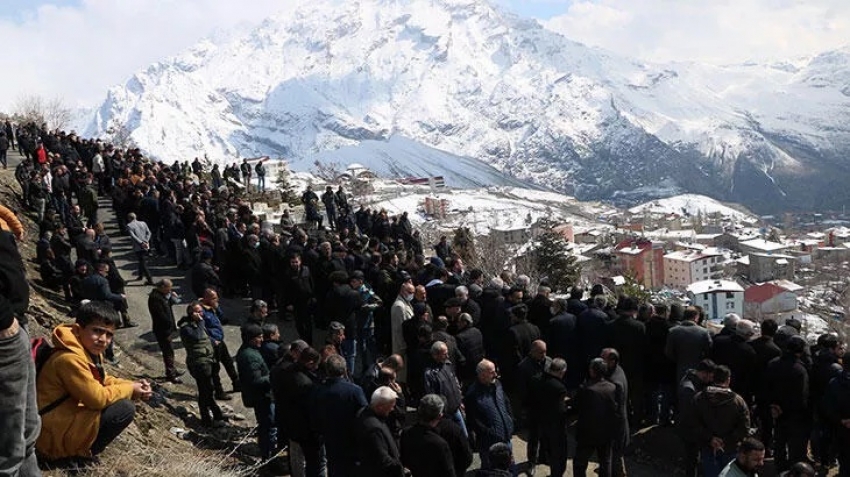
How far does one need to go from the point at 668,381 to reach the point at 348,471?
5020 millimetres

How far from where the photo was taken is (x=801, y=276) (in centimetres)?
11519

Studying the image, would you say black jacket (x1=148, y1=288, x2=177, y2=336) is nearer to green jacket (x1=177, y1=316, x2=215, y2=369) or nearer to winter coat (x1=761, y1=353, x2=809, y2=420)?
green jacket (x1=177, y1=316, x2=215, y2=369)

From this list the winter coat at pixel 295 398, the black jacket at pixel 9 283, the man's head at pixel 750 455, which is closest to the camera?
the black jacket at pixel 9 283

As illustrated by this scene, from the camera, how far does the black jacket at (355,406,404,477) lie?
6.16 meters

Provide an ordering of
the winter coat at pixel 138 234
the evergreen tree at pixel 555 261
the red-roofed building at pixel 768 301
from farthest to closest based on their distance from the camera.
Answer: the red-roofed building at pixel 768 301 → the evergreen tree at pixel 555 261 → the winter coat at pixel 138 234

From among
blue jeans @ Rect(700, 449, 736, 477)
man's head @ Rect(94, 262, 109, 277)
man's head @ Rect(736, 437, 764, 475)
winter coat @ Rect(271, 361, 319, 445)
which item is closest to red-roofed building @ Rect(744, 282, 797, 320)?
blue jeans @ Rect(700, 449, 736, 477)

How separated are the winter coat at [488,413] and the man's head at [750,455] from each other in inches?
97.5

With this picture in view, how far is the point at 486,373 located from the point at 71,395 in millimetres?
4110

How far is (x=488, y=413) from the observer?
7.49 m

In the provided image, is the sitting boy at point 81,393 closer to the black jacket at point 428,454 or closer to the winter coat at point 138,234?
the black jacket at point 428,454

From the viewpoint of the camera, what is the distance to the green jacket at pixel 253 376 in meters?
7.92

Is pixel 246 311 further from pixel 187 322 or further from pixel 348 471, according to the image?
pixel 348 471

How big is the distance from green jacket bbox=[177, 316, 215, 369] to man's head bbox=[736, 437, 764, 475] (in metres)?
6.24

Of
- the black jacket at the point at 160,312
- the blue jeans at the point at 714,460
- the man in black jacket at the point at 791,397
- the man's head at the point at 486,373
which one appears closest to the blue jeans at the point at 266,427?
the man's head at the point at 486,373
